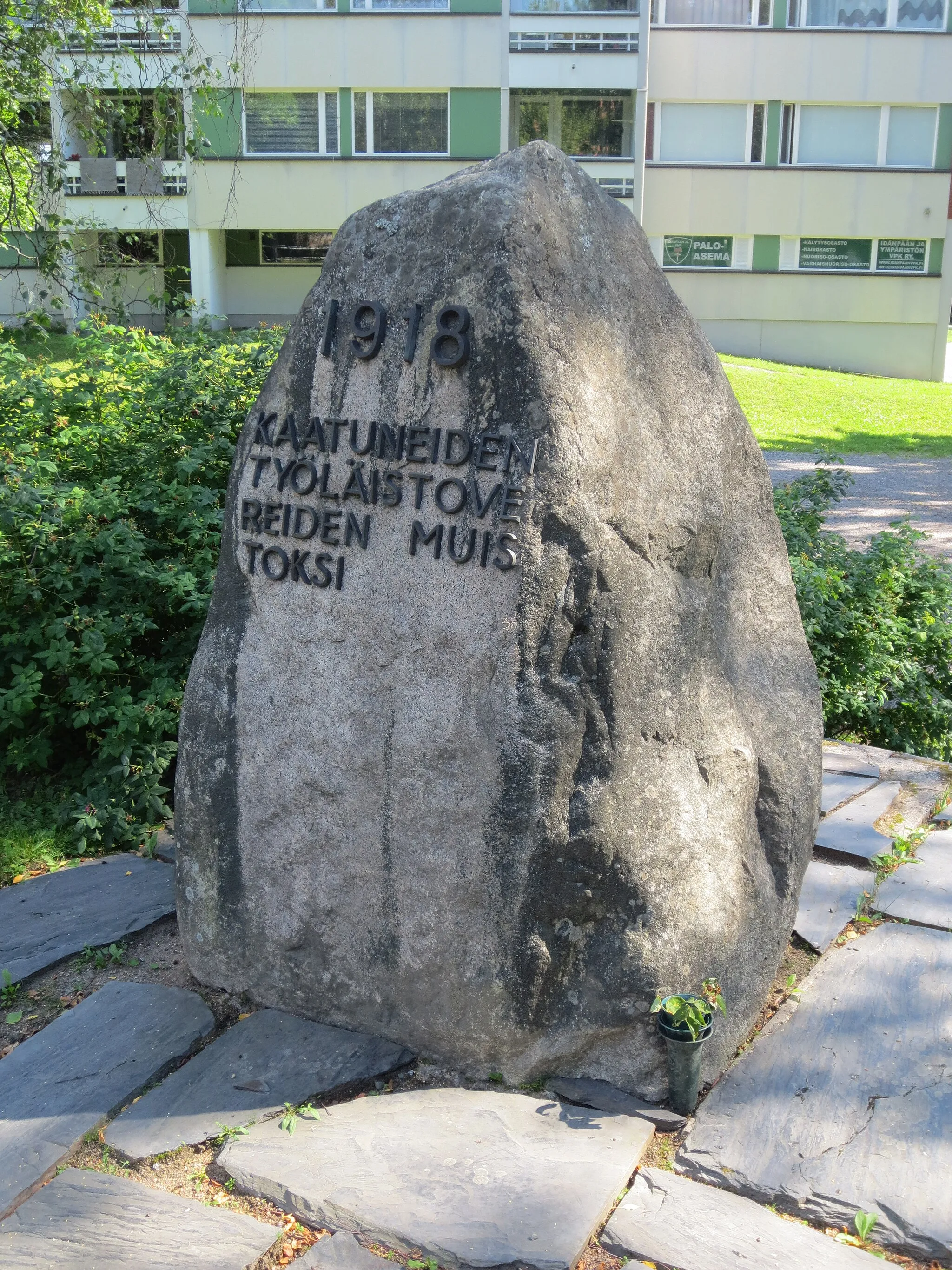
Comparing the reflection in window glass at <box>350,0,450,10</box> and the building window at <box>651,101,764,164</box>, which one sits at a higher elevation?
the reflection in window glass at <box>350,0,450,10</box>

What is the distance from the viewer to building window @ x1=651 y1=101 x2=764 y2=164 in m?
20.4

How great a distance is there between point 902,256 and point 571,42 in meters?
7.12

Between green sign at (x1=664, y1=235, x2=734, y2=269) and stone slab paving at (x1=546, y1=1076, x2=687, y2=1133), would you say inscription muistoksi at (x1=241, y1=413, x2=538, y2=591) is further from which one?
green sign at (x1=664, y1=235, x2=734, y2=269)

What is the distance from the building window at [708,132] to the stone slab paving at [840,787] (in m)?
18.7

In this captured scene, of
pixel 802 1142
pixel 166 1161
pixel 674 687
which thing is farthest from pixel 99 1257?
pixel 674 687

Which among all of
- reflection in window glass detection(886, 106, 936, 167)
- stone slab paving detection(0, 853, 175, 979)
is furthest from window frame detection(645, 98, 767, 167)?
Answer: stone slab paving detection(0, 853, 175, 979)

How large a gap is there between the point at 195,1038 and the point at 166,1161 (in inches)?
Answer: 16.1

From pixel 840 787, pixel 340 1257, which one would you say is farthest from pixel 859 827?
pixel 340 1257

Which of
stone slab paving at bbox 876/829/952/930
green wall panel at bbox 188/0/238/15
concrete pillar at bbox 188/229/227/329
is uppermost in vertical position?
green wall panel at bbox 188/0/238/15

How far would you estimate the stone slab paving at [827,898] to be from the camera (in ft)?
10.6

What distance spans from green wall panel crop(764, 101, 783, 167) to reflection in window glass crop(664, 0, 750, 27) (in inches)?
59.2

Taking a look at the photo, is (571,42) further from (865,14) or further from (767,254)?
(865,14)

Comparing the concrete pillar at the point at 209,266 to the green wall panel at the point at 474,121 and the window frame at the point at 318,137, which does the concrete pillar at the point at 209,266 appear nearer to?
the window frame at the point at 318,137

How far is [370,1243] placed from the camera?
84.0 inches
